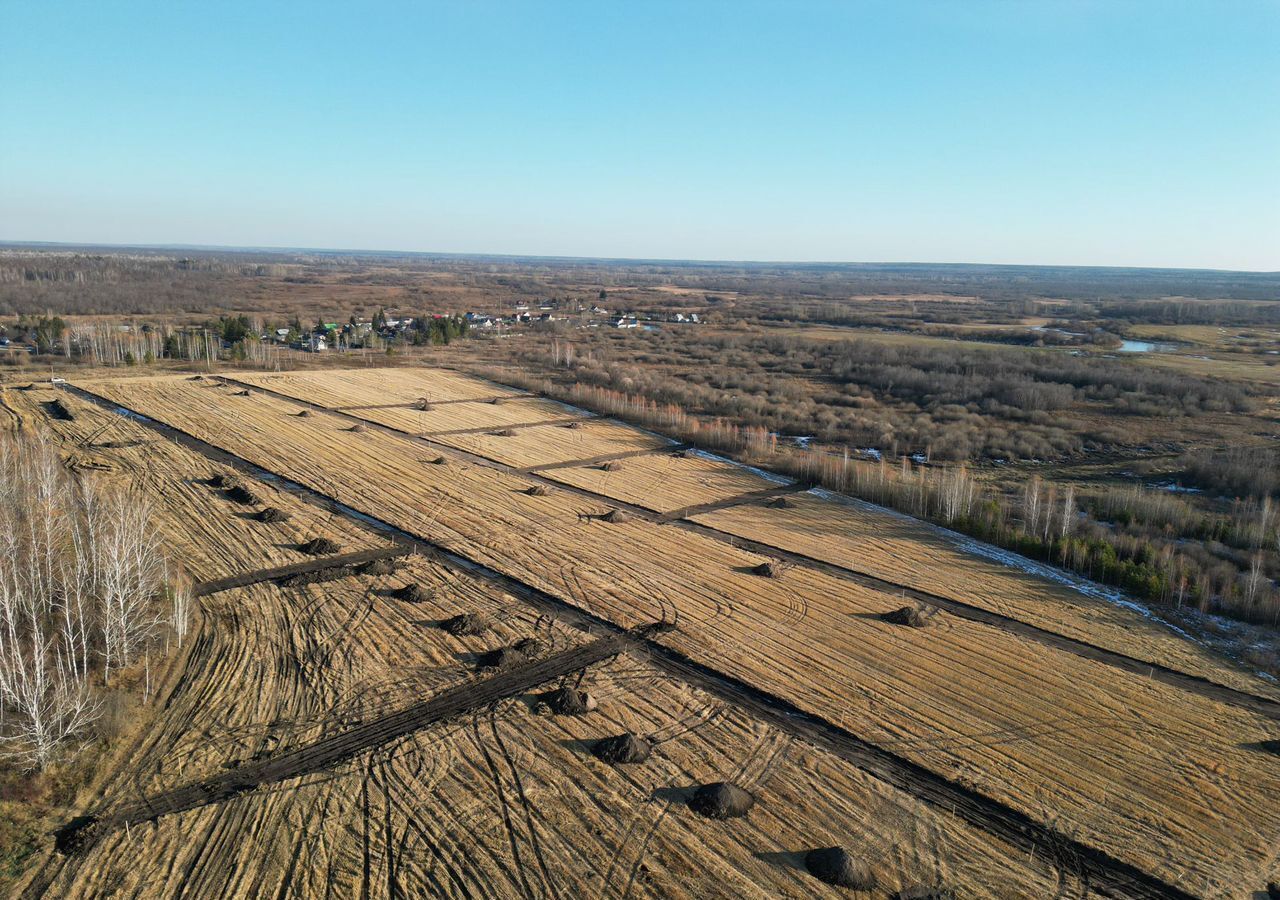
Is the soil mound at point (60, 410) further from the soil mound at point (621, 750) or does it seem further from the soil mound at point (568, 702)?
the soil mound at point (621, 750)

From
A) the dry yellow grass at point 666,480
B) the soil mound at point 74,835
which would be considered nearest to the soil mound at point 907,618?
the dry yellow grass at point 666,480

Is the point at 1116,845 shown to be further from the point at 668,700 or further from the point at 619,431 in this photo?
the point at 619,431

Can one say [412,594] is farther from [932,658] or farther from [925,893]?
[925,893]

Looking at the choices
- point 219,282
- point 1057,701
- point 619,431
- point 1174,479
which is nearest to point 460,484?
point 619,431

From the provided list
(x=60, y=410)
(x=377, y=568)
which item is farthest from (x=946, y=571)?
(x=60, y=410)

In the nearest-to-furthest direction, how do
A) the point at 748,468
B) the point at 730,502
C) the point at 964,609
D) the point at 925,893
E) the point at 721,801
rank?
the point at 925,893 → the point at 721,801 → the point at 964,609 → the point at 730,502 → the point at 748,468

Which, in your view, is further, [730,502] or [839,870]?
[730,502]

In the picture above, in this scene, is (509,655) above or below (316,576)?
below
